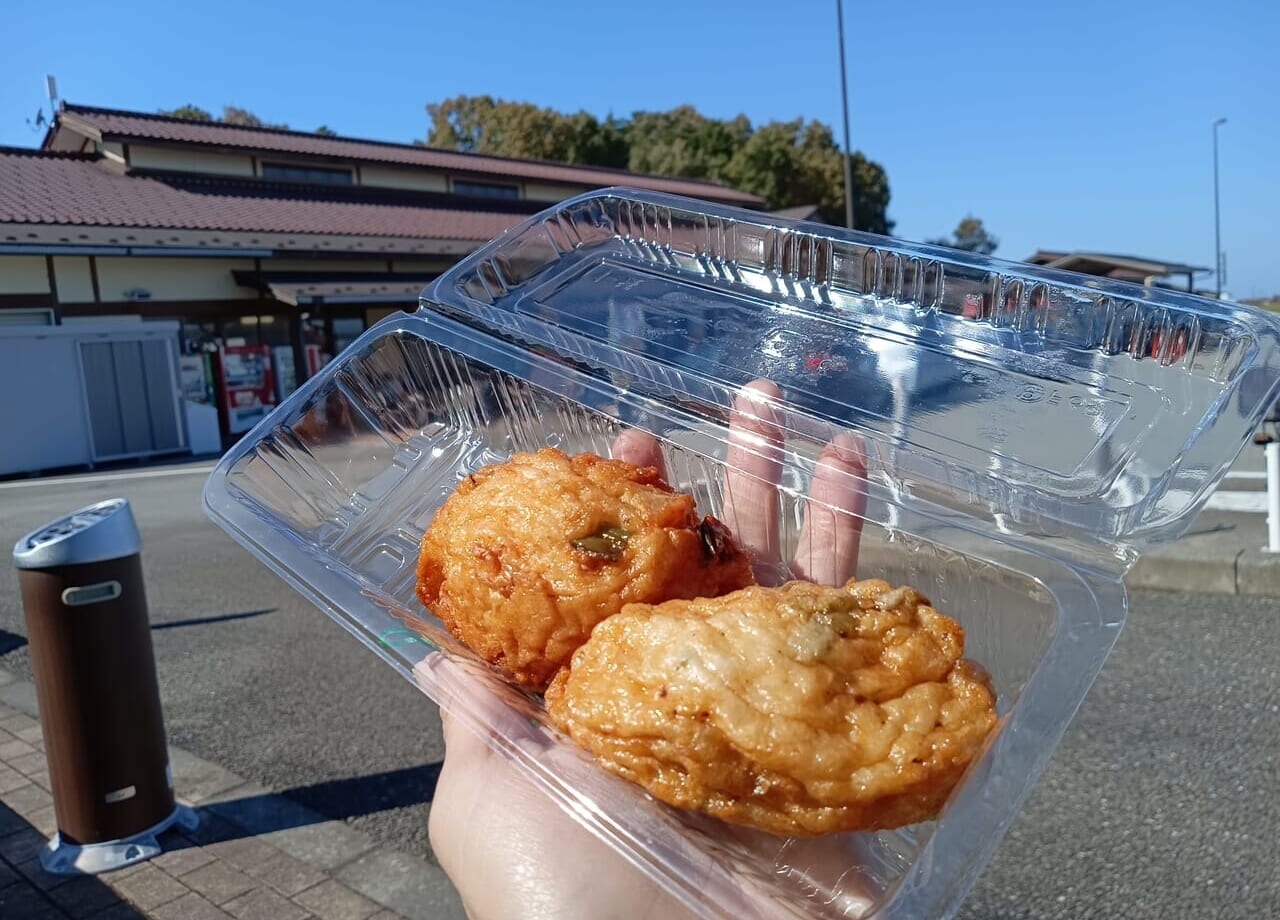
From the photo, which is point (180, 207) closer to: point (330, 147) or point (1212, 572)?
point (330, 147)

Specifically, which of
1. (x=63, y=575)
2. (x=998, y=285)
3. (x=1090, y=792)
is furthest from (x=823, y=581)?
(x=63, y=575)

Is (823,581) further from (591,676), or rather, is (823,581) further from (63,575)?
(63,575)

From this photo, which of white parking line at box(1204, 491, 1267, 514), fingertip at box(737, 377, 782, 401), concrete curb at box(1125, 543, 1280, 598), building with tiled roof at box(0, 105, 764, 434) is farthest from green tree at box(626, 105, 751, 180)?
fingertip at box(737, 377, 782, 401)

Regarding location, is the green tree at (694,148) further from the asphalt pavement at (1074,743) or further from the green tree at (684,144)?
the asphalt pavement at (1074,743)

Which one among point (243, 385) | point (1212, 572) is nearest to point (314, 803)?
point (1212, 572)

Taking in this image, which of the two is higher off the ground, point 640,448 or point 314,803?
point 640,448
